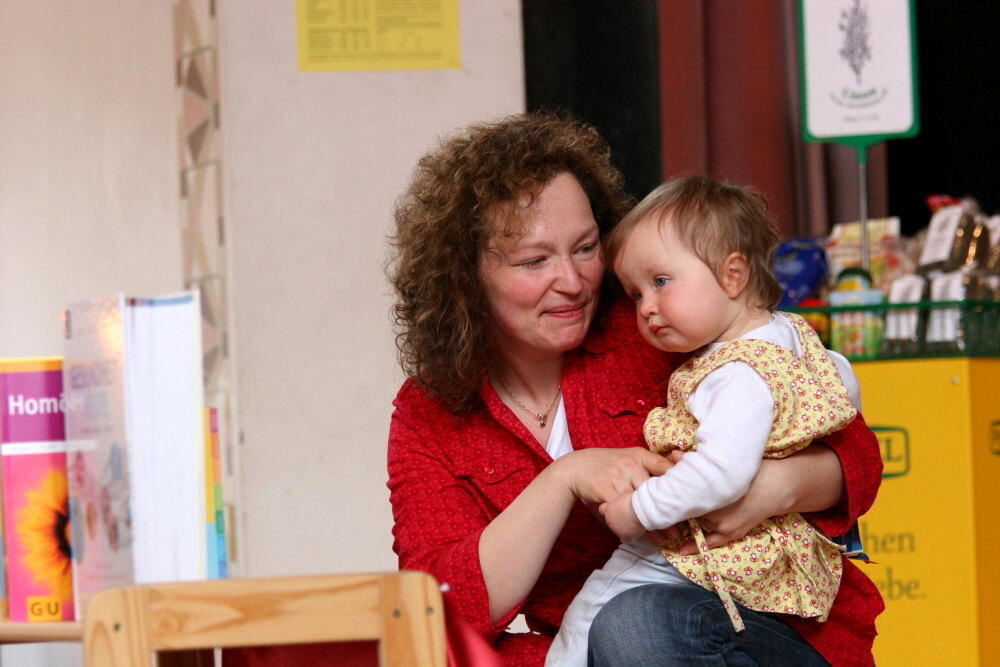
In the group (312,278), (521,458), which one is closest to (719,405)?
(521,458)

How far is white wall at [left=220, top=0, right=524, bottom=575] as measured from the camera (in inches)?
106

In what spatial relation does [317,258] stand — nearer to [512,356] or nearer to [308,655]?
[512,356]

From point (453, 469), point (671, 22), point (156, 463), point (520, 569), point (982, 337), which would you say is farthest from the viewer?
point (671, 22)

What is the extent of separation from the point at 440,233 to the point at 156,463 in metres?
0.55

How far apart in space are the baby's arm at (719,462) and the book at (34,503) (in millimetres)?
693

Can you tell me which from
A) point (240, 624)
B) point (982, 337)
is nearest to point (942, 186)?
point (982, 337)

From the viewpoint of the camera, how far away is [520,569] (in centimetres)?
154

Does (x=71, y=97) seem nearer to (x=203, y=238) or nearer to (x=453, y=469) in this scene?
(x=203, y=238)

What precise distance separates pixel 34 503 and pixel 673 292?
82 centimetres

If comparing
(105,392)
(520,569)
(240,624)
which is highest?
(105,392)

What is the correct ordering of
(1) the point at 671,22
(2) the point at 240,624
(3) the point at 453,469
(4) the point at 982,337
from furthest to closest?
(1) the point at 671,22 < (4) the point at 982,337 < (3) the point at 453,469 < (2) the point at 240,624

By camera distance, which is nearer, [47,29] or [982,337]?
[982,337]

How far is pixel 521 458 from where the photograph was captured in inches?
68.2

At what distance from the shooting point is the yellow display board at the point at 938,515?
2.26 meters
